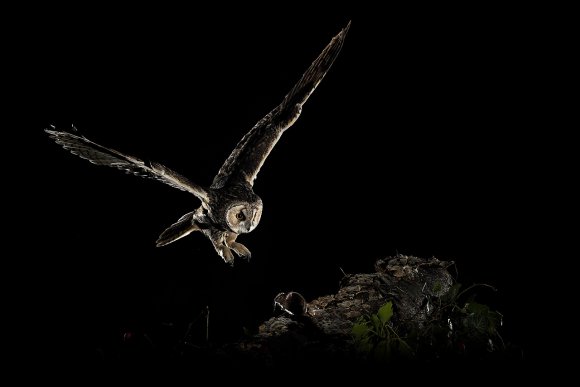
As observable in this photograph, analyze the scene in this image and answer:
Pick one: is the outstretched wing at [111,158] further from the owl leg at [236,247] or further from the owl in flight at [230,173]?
the owl leg at [236,247]

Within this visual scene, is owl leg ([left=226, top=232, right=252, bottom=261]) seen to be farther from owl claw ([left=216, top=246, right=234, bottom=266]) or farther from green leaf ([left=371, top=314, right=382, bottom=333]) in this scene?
green leaf ([left=371, top=314, right=382, bottom=333])

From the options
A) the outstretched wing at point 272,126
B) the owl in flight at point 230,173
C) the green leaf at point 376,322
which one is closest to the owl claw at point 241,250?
the owl in flight at point 230,173

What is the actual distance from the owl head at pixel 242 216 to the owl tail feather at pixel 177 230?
0.19m

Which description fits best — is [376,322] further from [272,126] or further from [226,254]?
[272,126]

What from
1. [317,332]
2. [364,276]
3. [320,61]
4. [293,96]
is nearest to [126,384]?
[317,332]

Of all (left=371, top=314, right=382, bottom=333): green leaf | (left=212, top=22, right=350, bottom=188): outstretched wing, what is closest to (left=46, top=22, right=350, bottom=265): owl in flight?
(left=212, top=22, right=350, bottom=188): outstretched wing

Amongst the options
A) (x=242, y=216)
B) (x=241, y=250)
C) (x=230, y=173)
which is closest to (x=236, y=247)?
(x=241, y=250)

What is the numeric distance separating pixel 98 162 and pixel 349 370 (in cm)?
97

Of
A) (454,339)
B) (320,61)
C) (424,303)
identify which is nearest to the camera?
(454,339)

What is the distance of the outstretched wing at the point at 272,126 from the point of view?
6.06 ft

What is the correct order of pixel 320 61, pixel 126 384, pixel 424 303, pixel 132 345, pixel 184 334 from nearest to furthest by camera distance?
1. pixel 126 384
2. pixel 132 345
3. pixel 184 334
4. pixel 424 303
5. pixel 320 61

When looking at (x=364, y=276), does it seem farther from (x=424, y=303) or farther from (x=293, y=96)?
(x=293, y=96)

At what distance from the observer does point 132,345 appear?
1318 millimetres

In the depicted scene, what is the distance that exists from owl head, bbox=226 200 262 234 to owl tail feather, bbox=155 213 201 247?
0.19 meters
